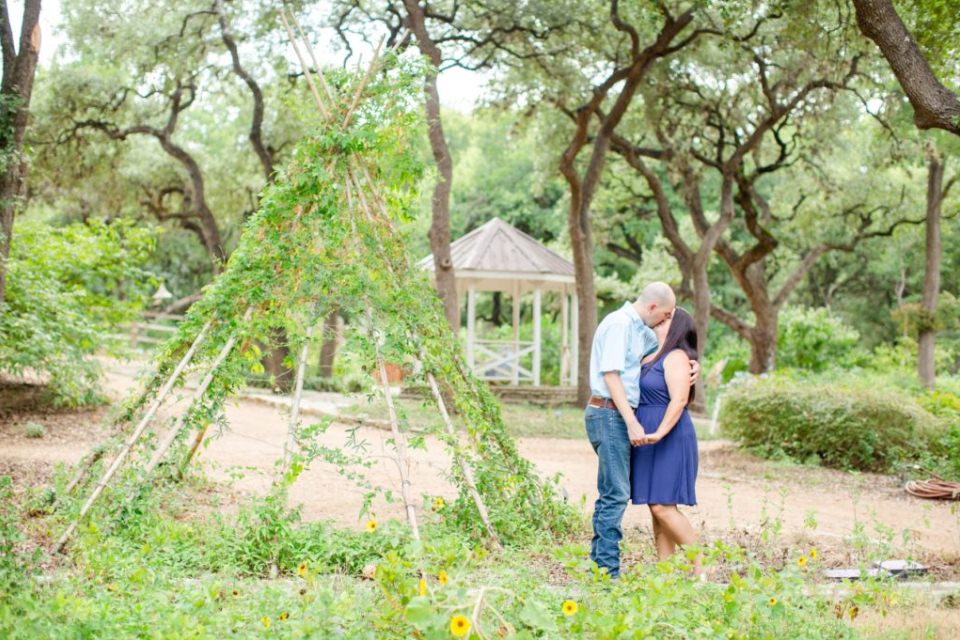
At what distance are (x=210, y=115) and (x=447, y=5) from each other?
27482mm

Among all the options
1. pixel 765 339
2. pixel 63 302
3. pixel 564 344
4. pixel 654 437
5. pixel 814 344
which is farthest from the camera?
pixel 814 344

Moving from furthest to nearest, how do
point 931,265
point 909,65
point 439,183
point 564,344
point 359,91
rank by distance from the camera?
point 564,344 → point 931,265 → point 439,183 → point 359,91 → point 909,65

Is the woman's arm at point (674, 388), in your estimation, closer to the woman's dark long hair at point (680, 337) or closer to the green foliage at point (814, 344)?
the woman's dark long hair at point (680, 337)

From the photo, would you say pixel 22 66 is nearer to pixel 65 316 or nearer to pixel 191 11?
pixel 65 316

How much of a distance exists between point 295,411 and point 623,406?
219 centimetres

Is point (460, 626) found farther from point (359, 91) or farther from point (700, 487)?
point (700, 487)

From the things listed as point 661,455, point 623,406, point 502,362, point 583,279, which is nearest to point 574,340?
point 502,362

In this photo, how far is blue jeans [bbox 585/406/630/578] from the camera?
17.6 feet

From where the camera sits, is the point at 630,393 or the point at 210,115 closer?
the point at 630,393

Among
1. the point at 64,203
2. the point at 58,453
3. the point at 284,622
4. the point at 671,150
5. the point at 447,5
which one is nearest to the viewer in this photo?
the point at 284,622

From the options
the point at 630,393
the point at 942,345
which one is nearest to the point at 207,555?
the point at 630,393

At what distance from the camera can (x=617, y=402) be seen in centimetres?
535

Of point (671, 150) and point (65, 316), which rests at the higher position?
point (671, 150)

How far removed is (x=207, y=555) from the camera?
559 centimetres
